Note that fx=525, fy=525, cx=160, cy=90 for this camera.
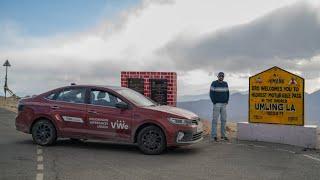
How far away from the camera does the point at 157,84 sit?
19.2m

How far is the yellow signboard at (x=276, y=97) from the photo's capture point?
48.3ft

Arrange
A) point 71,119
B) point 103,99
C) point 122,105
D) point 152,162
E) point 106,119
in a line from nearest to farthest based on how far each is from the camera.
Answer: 1. point 152,162
2. point 122,105
3. point 106,119
4. point 103,99
5. point 71,119

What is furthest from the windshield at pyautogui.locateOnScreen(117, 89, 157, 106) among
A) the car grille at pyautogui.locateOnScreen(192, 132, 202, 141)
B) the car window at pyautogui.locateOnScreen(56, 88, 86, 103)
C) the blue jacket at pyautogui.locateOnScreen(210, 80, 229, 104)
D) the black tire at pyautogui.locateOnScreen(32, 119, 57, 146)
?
the blue jacket at pyautogui.locateOnScreen(210, 80, 229, 104)

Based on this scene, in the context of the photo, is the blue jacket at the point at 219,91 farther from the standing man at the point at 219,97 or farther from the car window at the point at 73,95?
the car window at the point at 73,95

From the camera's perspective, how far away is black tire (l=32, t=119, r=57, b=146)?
41.5 ft

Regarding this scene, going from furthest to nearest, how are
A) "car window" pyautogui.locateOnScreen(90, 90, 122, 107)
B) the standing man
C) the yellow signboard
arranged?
the standing man → the yellow signboard → "car window" pyautogui.locateOnScreen(90, 90, 122, 107)

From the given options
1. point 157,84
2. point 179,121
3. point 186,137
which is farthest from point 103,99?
point 157,84

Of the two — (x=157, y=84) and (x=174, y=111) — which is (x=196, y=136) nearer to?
(x=174, y=111)

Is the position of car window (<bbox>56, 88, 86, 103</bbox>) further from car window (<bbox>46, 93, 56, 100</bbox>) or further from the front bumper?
the front bumper

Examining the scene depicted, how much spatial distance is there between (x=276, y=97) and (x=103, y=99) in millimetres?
5416

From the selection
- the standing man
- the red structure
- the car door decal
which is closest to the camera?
the car door decal

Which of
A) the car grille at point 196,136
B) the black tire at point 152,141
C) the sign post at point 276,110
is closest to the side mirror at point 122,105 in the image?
the black tire at point 152,141

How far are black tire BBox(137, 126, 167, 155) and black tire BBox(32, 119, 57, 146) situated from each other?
7.56ft

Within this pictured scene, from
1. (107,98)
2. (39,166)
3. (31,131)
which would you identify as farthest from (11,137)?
(39,166)
